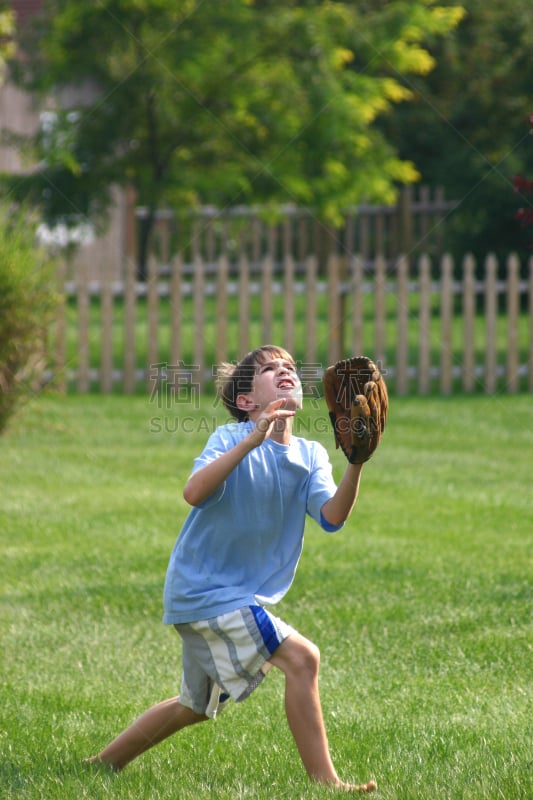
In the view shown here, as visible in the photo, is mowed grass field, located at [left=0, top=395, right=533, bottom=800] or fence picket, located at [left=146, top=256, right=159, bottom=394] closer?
mowed grass field, located at [left=0, top=395, right=533, bottom=800]

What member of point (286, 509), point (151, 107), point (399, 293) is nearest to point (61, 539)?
point (286, 509)

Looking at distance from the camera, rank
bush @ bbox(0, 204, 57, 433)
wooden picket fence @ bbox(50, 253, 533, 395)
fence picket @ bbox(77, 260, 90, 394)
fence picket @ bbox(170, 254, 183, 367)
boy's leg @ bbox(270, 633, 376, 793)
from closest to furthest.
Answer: boy's leg @ bbox(270, 633, 376, 793) → bush @ bbox(0, 204, 57, 433) → fence picket @ bbox(77, 260, 90, 394) → wooden picket fence @ bbox(50, 253, 533, 395) → fence picket @ bbox(170, 254, 183, 367)

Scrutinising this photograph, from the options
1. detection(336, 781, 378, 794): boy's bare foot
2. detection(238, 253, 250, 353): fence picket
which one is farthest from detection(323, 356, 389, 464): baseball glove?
detection(238, 253, 250, 353): fence picket

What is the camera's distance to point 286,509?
325cm

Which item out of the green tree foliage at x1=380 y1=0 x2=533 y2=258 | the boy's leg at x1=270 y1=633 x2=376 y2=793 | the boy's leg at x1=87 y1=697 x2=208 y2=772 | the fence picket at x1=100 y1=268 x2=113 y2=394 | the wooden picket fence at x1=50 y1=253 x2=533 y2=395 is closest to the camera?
the boy's leg at x1=270 y1=633 x2=376 y2=793

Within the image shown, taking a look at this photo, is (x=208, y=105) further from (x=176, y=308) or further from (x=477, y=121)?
(x=477, y=121)

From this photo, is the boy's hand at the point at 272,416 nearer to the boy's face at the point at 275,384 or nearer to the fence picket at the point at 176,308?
the boy's face at the point at 275,384

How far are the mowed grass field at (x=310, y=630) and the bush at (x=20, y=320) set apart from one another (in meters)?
0.58

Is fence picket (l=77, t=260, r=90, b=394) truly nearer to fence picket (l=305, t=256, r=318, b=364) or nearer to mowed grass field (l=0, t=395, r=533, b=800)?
fence picket (l=305, t=256, r=318, b=364)

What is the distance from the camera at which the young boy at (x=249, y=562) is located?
3.04m

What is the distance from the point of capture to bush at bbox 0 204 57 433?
9344 millimetres

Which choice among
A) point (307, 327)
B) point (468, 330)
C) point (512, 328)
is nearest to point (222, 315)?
point (307, 327)

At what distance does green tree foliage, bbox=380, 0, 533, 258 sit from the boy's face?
14.7 metres

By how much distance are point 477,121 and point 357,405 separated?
1785 cm
